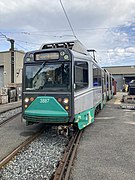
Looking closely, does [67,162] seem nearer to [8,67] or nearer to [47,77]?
[47,77]

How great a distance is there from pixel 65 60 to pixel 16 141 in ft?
9.88

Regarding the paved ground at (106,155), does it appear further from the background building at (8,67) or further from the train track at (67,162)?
the background building at (8,67)

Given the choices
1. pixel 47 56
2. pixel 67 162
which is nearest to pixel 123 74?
pixel 47 56

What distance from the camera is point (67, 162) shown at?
4328 mm

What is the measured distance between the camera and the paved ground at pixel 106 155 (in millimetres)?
3850

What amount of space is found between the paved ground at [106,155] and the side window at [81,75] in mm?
1804

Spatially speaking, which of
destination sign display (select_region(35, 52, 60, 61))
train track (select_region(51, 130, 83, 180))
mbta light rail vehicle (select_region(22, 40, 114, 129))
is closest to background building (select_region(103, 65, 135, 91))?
mbta light rail vehicle (select_region(22, 40, 114, 129))

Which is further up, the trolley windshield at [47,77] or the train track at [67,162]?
the trolley windshield at [47,77]

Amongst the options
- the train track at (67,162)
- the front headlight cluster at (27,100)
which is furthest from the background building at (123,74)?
the train track at (67,162)

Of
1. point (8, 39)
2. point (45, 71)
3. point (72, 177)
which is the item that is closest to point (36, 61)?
point (45, 71)

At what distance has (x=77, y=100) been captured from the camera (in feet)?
19.6

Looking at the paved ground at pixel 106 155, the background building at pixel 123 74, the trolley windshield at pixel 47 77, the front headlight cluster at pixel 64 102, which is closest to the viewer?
the paved ground at pixel 106 155

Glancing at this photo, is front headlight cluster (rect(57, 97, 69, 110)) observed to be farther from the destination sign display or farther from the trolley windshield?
the destination sign display

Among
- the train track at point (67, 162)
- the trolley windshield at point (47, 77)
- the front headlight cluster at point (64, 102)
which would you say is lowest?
the train track at point (67, 162)
